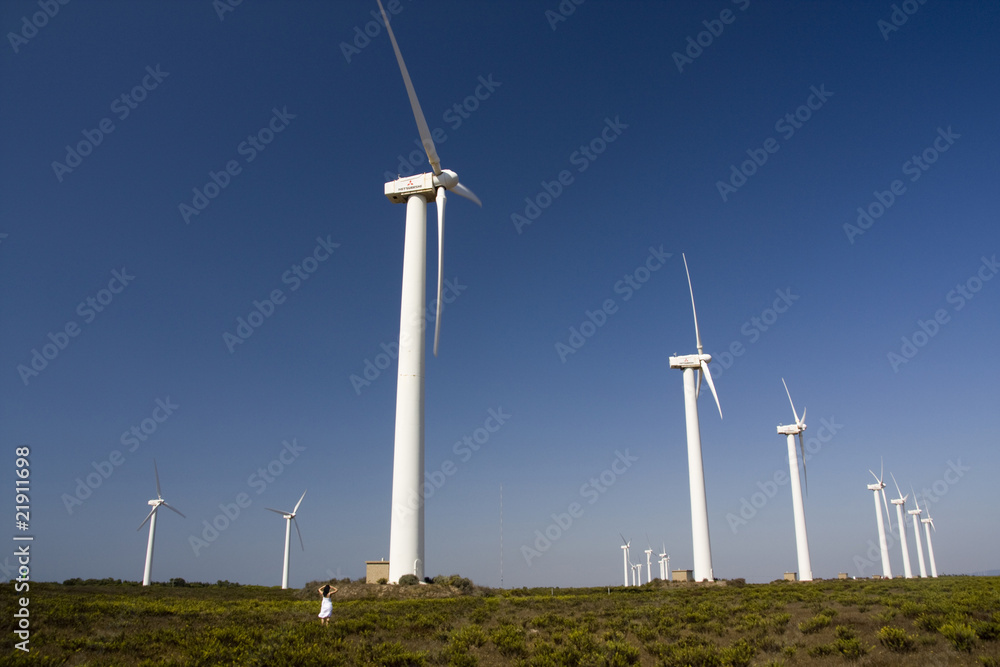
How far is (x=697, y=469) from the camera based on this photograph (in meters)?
60.5

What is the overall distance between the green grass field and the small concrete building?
610 cm

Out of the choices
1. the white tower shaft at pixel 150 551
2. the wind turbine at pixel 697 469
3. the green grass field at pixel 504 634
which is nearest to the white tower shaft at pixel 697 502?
the wind turbine at pixel 697 469

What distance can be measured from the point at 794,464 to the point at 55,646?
238 feet

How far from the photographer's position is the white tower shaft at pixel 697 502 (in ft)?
191

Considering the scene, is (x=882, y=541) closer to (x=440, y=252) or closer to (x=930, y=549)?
(x=930, y=549)

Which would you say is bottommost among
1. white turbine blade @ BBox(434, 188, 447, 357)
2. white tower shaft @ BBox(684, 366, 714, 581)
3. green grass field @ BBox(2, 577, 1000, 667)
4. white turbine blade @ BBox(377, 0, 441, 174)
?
green grass field @ BBox(2, 577, 1000, 667)

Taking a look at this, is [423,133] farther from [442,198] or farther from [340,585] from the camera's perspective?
[340,585]

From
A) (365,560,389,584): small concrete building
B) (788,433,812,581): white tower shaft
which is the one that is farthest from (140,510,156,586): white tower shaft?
(788,433,812,581): white tower shaft

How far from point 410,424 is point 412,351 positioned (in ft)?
14.2

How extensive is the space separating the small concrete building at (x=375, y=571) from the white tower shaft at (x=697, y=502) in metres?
34.1

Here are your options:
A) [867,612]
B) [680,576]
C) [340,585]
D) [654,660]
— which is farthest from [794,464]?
[654,660]

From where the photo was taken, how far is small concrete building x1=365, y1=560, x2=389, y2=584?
3506 cm

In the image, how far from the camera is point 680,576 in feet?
195

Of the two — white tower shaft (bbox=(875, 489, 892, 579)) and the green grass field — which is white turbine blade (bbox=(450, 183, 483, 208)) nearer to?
the green grass field
